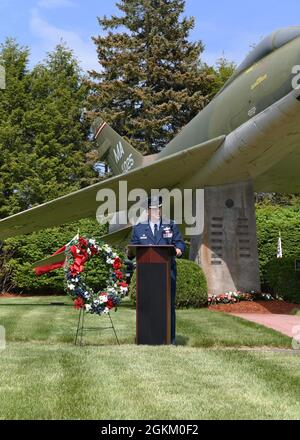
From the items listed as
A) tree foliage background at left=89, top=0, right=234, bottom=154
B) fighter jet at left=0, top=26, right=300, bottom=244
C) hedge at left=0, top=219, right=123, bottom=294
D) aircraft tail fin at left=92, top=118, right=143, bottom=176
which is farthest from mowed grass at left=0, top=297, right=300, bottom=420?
tree foliage background at left=89, top=0, right=234, bottom=154

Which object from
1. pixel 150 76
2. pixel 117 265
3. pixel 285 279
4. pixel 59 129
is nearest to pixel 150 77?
pixel 150 76

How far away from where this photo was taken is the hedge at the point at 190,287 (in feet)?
47.4

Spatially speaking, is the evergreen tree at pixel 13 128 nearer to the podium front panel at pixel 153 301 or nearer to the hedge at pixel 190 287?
the hedge at pixel 190 287

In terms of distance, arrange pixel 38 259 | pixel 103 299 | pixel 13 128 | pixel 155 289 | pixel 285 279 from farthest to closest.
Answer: pixel 13 128, pixel 38 259, pixel 285 279, pixel 103 299, pixel 155 289

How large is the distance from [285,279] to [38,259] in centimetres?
1063

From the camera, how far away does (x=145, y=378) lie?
5461 mm

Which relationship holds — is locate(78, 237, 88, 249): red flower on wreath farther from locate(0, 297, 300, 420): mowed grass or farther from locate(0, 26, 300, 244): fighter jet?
locate(0, 26, 300, 244): fighter jet

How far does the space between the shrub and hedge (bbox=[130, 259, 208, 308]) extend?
2565 mm

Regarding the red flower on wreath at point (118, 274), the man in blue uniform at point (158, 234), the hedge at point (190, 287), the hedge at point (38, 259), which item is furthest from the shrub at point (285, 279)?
the man in blue uniform at point (158, 234)

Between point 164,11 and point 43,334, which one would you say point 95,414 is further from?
point 164,11

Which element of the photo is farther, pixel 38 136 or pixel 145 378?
pixel 38 136

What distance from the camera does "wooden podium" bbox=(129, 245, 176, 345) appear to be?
25.6 ft

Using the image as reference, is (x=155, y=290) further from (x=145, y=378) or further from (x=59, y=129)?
(x=59, y=129)

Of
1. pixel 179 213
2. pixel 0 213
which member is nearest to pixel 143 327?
pixel 179 213
